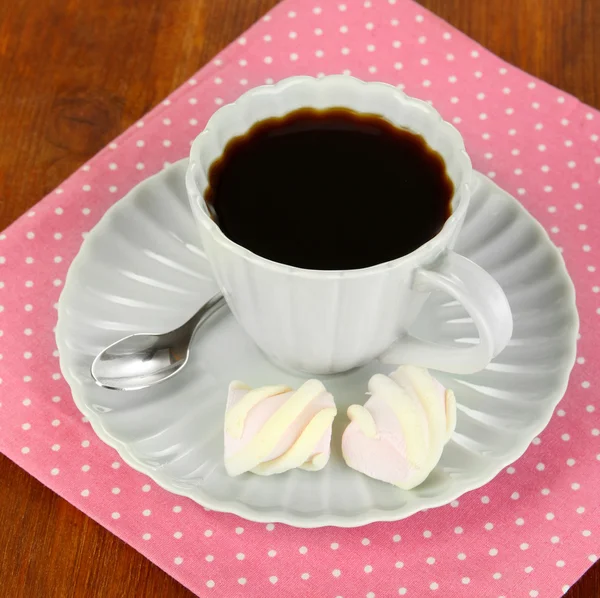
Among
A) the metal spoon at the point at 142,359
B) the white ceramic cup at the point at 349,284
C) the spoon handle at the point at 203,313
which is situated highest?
the white ceramic cup at the point at 349,284

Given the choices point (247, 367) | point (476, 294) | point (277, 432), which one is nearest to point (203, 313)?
point (247, 367)

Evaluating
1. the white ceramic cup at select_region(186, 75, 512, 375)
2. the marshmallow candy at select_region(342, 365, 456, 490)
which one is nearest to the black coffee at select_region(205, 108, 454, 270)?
the white ceramic cup at select_region(186, 75, 512, 375)

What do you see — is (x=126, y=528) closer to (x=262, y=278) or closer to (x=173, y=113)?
(x=262, y=278)

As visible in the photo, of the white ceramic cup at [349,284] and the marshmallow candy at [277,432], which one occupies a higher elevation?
the white ceramic cup at [349,284]

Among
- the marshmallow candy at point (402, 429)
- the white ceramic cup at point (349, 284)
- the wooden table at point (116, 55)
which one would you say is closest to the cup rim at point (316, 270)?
the white ceramic cup at point (349, 284)

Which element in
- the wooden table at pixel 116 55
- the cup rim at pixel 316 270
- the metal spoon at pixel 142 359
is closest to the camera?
the cup rim at pixel 316 270

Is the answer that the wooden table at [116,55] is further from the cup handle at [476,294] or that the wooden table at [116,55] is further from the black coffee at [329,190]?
the cup handle at [476,294]

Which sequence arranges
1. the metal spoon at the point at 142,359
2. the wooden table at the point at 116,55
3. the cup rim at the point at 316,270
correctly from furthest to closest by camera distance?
the wooden table at the point at 116,55, the metal spoon at the point at 142,359, the cup rim at the point at 316,270
